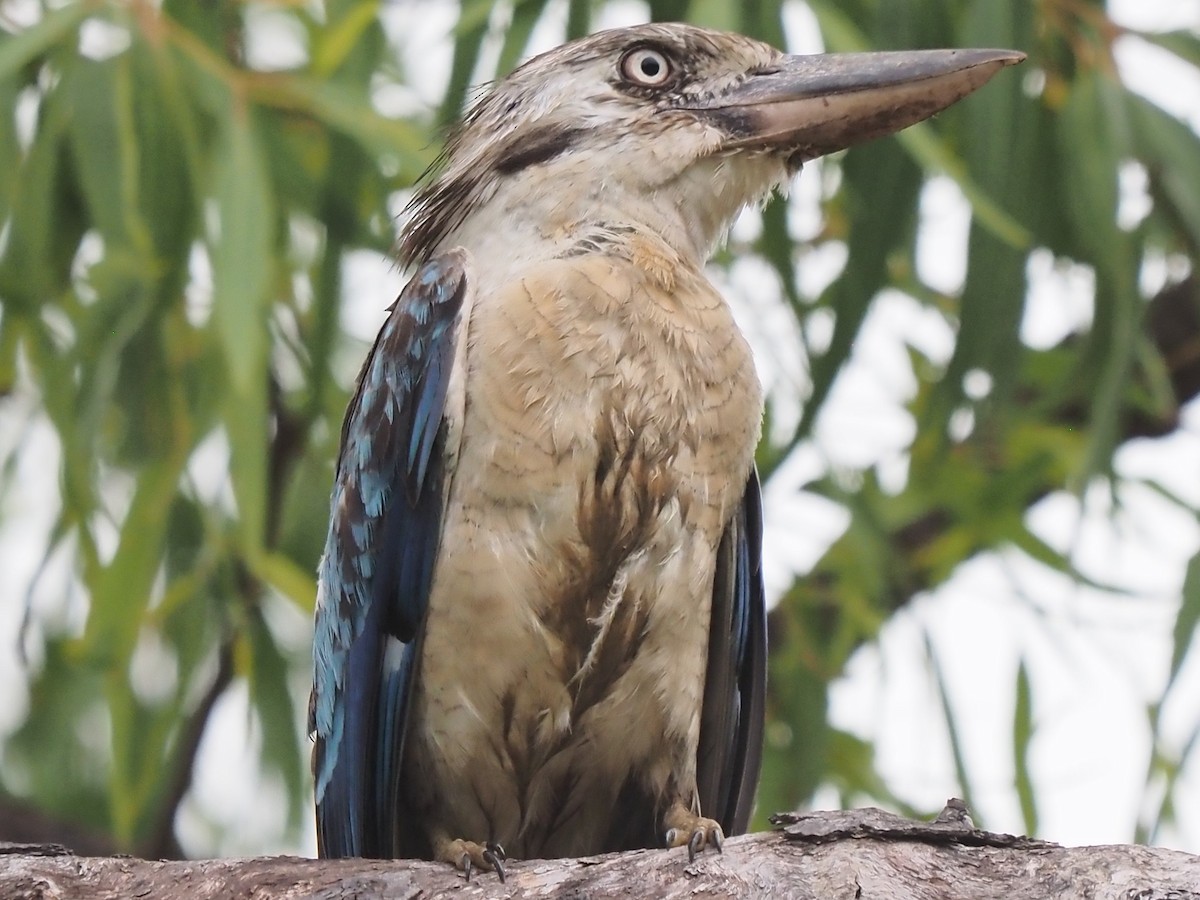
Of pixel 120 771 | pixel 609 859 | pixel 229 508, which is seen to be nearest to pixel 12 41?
pixel 229 508

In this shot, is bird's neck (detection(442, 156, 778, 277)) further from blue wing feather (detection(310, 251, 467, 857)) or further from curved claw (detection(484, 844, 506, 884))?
curved claw (detection(484, 844, 506, 884))

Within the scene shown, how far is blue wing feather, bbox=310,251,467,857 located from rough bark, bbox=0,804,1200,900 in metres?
0.51

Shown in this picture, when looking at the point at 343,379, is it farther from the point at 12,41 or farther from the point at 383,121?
the point at 12,41

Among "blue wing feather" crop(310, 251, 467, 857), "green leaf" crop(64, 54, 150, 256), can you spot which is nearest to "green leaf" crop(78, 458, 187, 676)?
"green leaf" crop(64, 54, 150, 256)

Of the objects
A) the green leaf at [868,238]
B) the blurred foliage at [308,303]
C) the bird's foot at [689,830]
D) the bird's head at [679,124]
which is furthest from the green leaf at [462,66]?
the bird's foot at [689,830]

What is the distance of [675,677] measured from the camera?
2.61 meters

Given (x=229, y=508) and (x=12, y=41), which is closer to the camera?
(x=12, y=41)

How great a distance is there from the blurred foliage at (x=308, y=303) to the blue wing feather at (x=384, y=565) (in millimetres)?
318

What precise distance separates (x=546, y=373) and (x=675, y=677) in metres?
0.48

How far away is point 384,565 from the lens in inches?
107

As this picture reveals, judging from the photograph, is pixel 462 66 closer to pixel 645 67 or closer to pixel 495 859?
pixel 645 67

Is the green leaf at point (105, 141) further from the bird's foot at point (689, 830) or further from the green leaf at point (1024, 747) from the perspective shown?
the green leaf at point (1024, 747)

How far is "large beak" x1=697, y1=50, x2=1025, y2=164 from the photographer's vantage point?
2854 mm

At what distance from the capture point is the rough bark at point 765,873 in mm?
1924
